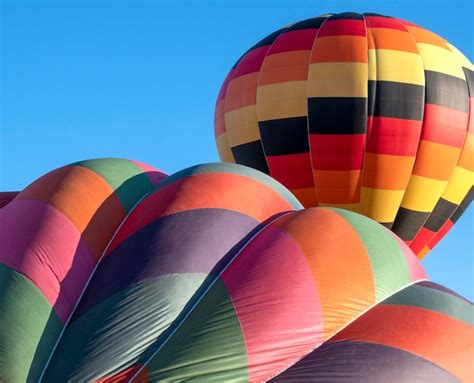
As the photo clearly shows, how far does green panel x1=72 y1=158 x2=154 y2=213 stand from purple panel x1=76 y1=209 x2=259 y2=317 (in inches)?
22.4

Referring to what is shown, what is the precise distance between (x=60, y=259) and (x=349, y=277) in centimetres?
199

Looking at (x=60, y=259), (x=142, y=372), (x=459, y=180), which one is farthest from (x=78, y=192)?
(x=459, y=180)

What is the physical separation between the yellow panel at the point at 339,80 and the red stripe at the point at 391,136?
1.69 feet

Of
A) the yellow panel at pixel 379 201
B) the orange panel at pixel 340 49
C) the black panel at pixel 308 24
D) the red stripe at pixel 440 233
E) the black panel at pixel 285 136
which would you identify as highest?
the black panel at pixel 308 24

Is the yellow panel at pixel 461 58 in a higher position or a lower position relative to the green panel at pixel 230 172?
higher

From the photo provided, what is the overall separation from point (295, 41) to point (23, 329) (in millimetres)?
8587

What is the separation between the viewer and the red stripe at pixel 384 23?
13.1m

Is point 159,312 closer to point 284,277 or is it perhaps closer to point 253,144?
point 284,277

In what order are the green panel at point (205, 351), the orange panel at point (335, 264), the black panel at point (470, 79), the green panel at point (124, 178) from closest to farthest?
the green panel at point (205, 351)
the orange panel at point (335, 264)
the green panel at point (124, 178)
the black panel at point (470, 79)

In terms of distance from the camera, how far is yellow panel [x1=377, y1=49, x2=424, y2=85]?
12365mm

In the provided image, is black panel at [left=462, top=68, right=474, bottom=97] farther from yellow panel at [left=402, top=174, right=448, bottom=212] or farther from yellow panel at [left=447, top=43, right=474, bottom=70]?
yellow panel at [left=402, top=174, right=448, bottom=212]

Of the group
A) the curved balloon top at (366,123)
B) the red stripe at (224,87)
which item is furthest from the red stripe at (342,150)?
the red stripe at (224,87)

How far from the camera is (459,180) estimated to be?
42.5 ft

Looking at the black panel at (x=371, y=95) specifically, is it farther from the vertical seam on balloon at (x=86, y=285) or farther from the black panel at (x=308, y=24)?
the vertical seam on balloon at (x=86, y=285)
